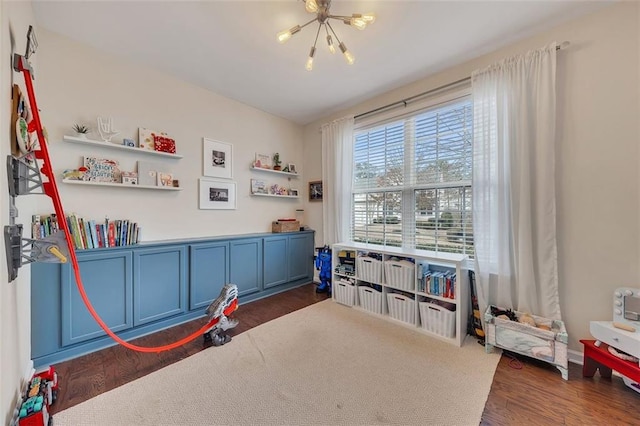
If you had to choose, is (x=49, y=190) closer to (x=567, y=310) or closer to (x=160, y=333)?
(x=160, y=333)

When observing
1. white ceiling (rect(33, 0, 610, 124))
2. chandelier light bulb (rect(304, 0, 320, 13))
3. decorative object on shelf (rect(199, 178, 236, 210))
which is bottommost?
decorative object on shelf (rect(199, 178, 236, 210))

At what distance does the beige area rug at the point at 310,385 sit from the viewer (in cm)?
140

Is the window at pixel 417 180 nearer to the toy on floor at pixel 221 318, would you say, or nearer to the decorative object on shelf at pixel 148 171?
the toy on floor at pixel 221 318

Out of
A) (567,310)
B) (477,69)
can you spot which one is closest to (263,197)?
(477,69)

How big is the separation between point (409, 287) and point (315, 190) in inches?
87.1

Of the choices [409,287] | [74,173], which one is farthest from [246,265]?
[409,287]

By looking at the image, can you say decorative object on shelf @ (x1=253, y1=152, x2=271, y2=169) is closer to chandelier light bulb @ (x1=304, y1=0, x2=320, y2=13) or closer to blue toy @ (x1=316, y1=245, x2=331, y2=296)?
blue toy @ (x1=316, y1=245, x2=331, y2=296)

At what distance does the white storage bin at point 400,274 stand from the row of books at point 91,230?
8.57 feet

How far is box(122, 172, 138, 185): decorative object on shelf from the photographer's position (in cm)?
238

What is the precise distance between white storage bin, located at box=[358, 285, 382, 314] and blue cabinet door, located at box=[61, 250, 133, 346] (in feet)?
7.77

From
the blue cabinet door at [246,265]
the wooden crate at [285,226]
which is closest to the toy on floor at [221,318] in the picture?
the blue cabinet door at [246,265]

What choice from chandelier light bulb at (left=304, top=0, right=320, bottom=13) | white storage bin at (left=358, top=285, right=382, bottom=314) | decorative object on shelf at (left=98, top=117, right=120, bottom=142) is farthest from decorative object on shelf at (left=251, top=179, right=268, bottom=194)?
chandelier light bulb at (left=304, top=0, right=320, bottom=13)

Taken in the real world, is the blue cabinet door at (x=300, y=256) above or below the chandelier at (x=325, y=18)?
below

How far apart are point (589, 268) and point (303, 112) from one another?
3.65 meters
